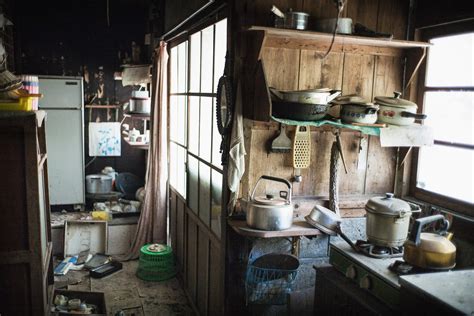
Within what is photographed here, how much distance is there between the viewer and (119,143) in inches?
271

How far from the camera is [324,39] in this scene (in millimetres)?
2891

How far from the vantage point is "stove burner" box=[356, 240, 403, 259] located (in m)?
2.55

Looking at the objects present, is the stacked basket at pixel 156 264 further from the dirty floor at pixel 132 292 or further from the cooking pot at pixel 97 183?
the cooking pot at pixel 97 183

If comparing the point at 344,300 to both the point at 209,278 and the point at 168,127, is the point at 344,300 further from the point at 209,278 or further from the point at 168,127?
the point at 168,127

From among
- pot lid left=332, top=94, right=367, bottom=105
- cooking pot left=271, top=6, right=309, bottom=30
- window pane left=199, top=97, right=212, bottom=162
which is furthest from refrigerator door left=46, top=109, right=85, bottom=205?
pot lid left=332, top=94, right=367, bottom=105

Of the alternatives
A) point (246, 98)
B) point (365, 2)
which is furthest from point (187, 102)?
point (365, 2)

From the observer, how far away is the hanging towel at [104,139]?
6.75m

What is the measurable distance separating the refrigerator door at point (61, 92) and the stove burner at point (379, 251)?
4876mm

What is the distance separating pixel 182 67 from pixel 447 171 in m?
2.90

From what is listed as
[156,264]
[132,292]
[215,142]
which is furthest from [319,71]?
[132,292]

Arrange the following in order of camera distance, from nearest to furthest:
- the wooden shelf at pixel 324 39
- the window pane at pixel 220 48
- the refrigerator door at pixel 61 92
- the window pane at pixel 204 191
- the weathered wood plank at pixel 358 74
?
the wooden shelf at pixel 324 39 < the weathered wood plank at pixel 358 74 < the window pane at pixel 220 48 < the window pane at pixel 204 191 < the refrigerator door at pixel 61 92

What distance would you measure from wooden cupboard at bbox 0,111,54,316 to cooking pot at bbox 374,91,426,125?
84.4 inches

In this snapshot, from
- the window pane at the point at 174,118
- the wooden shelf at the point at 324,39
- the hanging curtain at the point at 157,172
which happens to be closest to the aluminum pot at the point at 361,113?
the wooden shelf at the point at 324,39

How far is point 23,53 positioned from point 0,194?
177 inches
